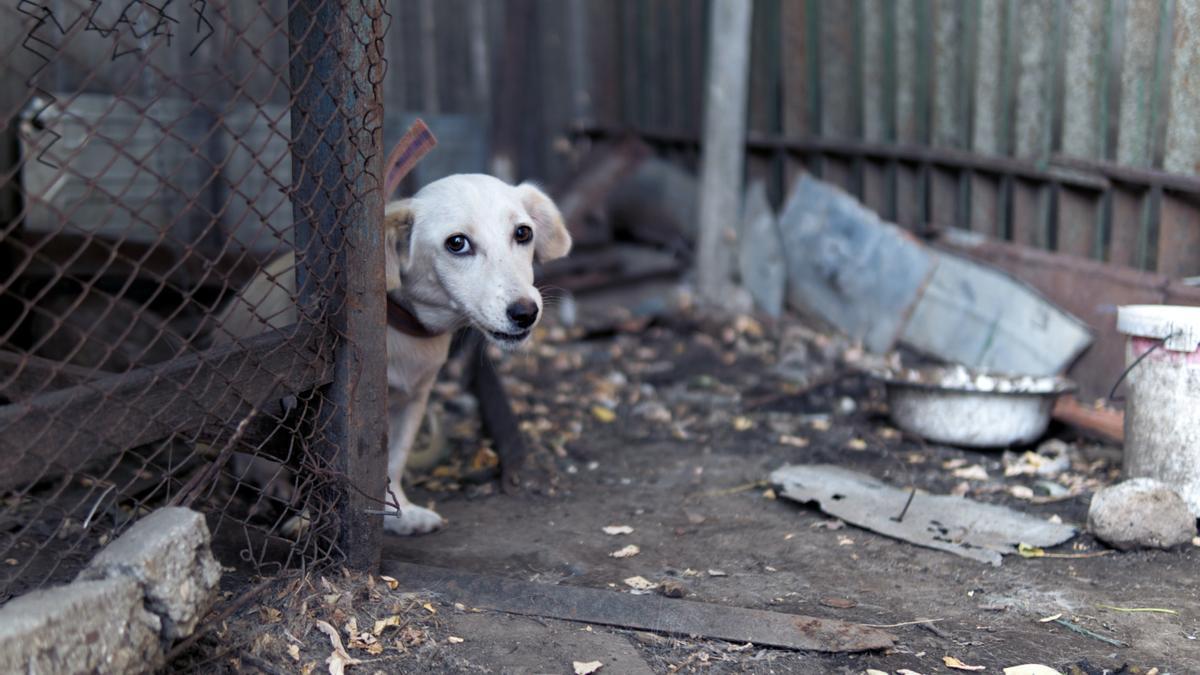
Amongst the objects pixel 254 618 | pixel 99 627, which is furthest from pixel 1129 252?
pixel 99 627

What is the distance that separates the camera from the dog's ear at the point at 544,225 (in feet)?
12.2

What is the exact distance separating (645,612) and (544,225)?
1463 mm

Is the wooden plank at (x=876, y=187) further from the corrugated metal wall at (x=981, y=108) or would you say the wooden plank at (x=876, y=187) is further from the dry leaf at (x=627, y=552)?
the dry leaf at (x=627, y=552)

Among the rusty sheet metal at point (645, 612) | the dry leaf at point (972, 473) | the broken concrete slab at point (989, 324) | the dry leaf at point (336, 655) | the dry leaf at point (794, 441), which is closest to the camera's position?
the dry leaf at point (336, 655)

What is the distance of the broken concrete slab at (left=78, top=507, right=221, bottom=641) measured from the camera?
85.5 inches

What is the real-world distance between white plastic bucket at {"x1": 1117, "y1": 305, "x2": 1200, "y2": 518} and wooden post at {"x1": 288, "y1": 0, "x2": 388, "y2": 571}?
2640 millimetres

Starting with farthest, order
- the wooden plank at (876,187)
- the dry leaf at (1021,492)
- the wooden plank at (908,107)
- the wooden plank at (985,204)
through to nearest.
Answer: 1. the wooden plank at (876,187)
2. the wooden plank at (908,107)
3. the wooden plank at (985,204)
4. the dry leaf at (1021,492)

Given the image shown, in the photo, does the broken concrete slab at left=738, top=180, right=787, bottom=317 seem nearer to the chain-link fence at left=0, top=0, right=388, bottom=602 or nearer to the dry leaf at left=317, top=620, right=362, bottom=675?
the chain-link fence at left=0, top=0, right=388, bottom=602

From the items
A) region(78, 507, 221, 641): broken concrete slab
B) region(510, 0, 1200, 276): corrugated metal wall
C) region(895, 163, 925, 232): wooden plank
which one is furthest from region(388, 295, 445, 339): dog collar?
region(895, 163, 925, 232): wooden plank

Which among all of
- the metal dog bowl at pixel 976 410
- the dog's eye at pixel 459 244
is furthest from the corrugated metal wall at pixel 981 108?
the dog's eye at pixel 459 244

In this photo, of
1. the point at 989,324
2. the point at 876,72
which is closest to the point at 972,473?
the point at 989,324

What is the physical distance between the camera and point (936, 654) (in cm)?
278

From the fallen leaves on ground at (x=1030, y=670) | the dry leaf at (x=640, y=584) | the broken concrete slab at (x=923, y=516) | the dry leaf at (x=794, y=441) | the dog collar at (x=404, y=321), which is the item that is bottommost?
the dry leaf at (x=794, y=441)

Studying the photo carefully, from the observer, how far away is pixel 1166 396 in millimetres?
3701
